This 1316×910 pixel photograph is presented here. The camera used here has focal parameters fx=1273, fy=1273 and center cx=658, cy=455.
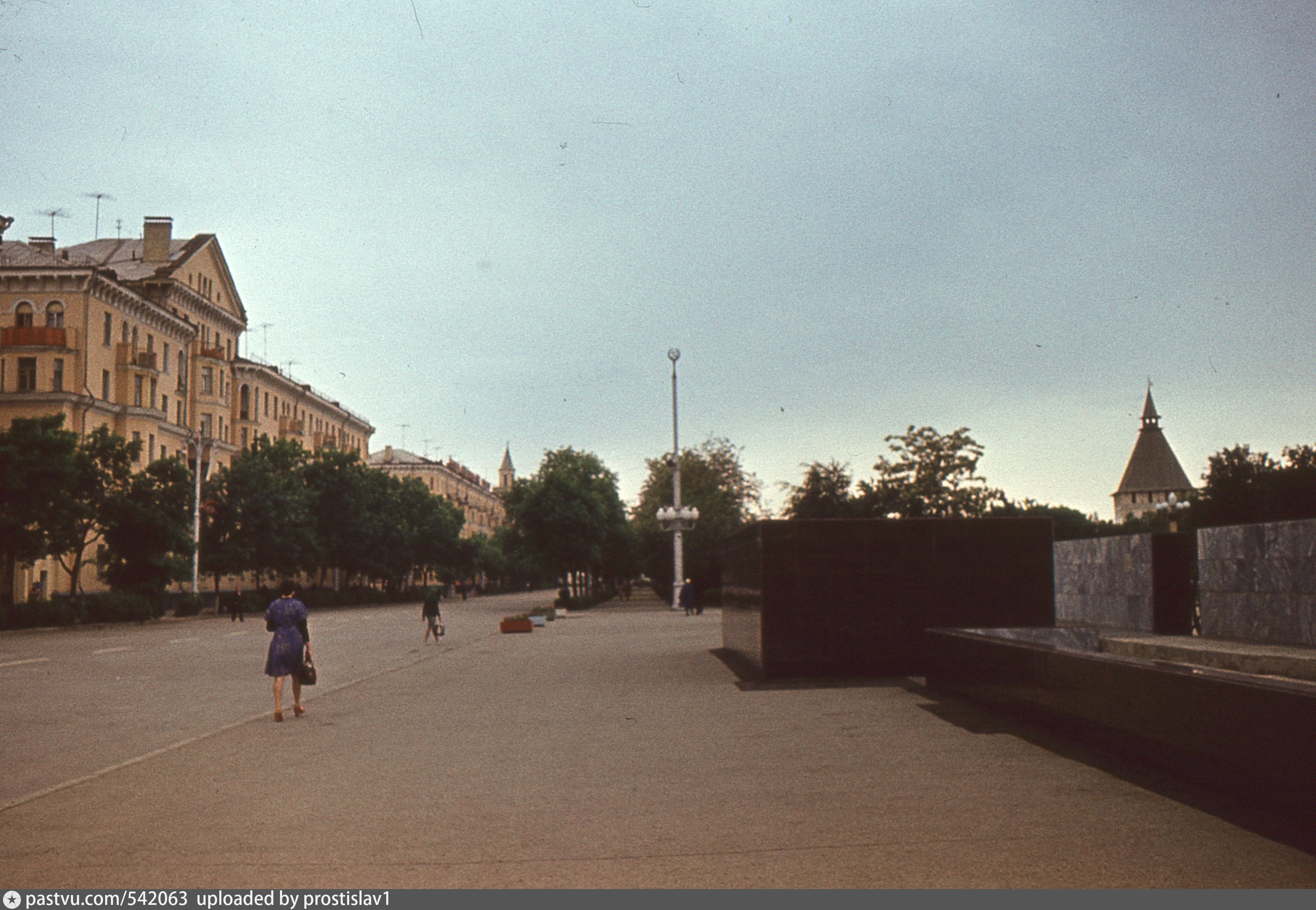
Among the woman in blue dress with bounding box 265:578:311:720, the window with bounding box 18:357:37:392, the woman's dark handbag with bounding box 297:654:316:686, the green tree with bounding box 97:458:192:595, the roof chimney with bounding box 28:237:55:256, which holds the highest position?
the roof chimney with bounding box 28:237:55:256

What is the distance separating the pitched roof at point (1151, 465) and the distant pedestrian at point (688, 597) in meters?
109

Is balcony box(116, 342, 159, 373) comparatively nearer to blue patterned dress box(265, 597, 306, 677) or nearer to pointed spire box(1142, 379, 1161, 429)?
blue patterned dress box(265, 597, 306, 677)

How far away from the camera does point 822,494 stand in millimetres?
52656

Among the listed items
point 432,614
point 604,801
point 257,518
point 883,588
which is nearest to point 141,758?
point 604,801

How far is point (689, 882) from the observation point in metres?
5.94

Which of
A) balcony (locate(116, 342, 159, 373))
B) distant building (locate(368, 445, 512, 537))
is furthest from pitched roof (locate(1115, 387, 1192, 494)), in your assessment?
balcony (locate(116, 342, 159, 373))

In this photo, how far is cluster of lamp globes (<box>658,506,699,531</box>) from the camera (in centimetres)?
5381

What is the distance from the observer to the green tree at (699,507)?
65062 mm

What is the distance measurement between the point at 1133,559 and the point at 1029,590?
382 inches

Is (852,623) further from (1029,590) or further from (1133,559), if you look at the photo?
(1133,559)

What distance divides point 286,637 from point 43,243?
63.5 meters

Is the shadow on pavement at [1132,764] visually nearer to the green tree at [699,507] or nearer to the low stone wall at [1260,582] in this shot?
the low stone wall at [1260,582]

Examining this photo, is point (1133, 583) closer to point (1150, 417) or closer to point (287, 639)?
point (287, 639)

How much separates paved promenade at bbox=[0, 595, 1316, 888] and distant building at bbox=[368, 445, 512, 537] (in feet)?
368
